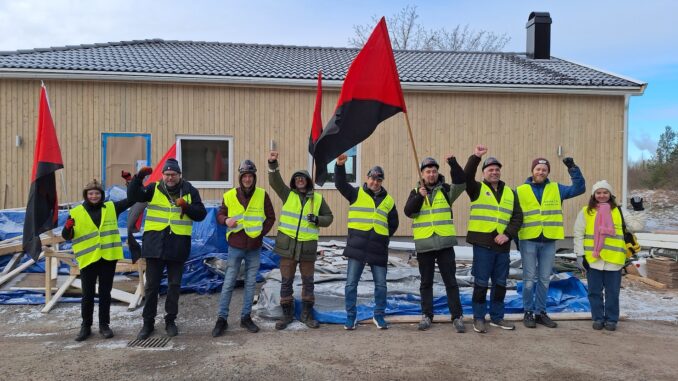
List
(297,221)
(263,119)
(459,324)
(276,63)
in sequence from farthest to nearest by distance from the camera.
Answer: (276,63) → (263,119) → (297,221) → (459,324)

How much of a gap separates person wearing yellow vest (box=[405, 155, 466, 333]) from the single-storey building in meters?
5.69

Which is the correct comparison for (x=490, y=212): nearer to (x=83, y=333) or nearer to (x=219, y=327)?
(x=219, y=327)

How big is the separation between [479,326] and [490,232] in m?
1.06

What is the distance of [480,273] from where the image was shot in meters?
5.88

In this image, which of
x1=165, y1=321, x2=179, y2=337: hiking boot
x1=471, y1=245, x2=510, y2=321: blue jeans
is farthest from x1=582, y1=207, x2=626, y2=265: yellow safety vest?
x1=165, y1=321, x2=179, y2=337: hiking boot

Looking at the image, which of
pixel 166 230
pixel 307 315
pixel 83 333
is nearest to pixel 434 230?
pixel 307 315

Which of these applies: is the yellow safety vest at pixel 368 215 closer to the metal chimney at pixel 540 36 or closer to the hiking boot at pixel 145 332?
the hiking boot at pixel 145 332

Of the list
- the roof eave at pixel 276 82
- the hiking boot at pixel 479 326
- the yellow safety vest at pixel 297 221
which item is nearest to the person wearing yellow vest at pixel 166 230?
the yellow safety vest at pixel 297 221

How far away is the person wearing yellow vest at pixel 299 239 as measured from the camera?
597 centimetres

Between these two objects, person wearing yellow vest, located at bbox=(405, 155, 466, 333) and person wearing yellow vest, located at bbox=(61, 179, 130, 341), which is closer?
person wearing yellow vest, located at bbox=(61, 179, 130, 341)

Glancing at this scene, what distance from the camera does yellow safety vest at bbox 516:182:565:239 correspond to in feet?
19.7

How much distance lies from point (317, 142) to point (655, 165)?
3848 cm

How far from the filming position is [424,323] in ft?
19.3

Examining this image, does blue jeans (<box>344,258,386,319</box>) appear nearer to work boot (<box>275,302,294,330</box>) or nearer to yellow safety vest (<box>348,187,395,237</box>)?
yellow safety vest (<box>348,187,395,237</box>)
